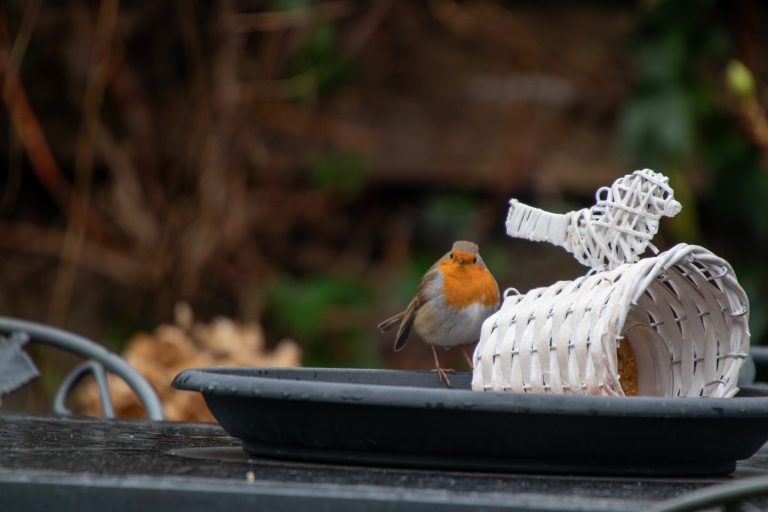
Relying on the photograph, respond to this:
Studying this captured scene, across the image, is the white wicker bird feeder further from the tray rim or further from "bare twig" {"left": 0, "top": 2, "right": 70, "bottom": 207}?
"bare twig" {"left": 0, "top": 2, "right": 70, "bottom": 207}

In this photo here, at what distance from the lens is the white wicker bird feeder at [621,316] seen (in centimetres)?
110

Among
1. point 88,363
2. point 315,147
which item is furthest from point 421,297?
point 315,147

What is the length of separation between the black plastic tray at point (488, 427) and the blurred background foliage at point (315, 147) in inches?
105

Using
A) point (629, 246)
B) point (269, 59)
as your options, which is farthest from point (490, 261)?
point (629, 246)

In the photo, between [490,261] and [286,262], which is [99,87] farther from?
[490,261]

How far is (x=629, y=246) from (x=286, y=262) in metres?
2.92

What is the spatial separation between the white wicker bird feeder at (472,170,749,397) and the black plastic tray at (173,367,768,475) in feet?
0.25

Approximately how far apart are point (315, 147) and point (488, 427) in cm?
303

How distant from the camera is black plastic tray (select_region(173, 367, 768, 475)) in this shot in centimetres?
100

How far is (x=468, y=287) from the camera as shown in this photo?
2.48 m

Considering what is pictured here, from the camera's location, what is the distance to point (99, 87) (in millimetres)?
3777

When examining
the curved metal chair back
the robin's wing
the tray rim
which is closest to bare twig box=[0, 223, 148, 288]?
the robin's wing

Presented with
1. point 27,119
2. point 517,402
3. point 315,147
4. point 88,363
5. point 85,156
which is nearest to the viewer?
point 517,402

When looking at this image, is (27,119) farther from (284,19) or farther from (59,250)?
(284,19)
